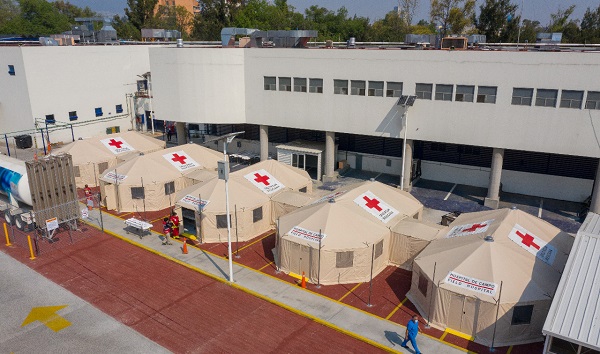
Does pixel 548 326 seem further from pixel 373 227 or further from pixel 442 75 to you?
pixel 442 75

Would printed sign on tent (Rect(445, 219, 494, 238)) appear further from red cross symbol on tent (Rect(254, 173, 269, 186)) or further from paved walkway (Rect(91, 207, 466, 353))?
red cross symbol on tent (Rect(254, 173, 269, 186))

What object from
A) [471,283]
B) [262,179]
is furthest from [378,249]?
[262,179]

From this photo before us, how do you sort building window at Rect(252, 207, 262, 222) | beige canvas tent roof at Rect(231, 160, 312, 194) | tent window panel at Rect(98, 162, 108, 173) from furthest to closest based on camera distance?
tent window panel at Rect(98, 162, 108, 173) < beige canvas tent roof at Rect(231, 160, 312, 194) < building window at Rect(252, 207, 262, 222)

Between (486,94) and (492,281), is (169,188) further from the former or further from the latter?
(486,94)

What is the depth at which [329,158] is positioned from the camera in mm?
33656

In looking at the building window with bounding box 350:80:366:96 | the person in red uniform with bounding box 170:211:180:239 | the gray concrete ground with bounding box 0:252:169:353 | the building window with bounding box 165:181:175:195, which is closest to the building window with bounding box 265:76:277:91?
the building window with bounding box 350:80:366:96

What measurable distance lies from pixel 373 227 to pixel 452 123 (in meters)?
11.6

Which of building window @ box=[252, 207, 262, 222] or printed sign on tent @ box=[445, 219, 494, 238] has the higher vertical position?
printed sign on tent @ box=[445, 219, 494, 238]

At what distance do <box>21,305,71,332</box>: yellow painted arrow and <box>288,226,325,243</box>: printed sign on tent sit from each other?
944 cm

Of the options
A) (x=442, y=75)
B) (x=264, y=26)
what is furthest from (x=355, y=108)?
(x=264, y=26)

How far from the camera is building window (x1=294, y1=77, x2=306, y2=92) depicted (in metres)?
33.0

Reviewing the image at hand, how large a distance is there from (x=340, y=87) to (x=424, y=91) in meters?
5.70

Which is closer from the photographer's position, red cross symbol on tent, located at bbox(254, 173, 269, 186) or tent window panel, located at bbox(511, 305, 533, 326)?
tent window panel, located at bbox(511, 305, 533, 326)

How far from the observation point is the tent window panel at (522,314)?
1591cm
